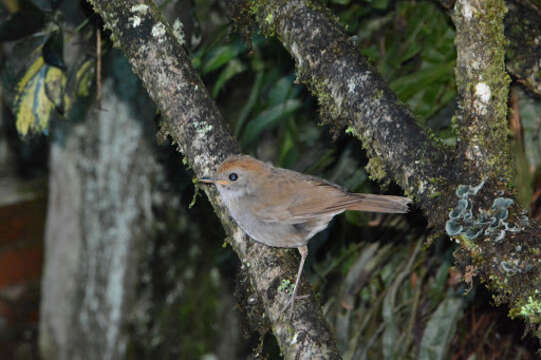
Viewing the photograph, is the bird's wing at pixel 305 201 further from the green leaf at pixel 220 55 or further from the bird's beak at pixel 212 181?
the green leaf at pixel 220 55

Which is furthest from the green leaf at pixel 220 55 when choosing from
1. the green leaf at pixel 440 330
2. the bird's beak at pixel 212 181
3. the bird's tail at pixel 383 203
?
the green leaf at pixel 440 330

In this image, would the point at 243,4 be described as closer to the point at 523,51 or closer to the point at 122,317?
the point at 523,51

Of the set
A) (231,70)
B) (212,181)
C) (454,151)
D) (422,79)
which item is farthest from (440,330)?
(231,70)

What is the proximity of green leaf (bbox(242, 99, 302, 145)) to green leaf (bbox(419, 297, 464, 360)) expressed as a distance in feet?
4.60

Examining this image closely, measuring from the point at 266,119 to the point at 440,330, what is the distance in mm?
1535

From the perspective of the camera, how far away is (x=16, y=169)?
695 cm

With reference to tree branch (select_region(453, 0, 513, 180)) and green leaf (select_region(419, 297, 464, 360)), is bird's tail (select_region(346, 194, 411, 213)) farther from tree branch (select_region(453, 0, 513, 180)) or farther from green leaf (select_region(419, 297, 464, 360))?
green leaf (select_region(419, 297, 464, 360))

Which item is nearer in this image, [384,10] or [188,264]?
[384,10]

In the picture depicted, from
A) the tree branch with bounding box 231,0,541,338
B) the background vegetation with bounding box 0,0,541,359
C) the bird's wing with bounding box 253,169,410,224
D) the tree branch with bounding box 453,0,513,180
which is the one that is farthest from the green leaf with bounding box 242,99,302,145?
the tree branch with bounding box 453,0,513,180

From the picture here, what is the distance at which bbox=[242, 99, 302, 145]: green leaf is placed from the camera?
3.63 metres

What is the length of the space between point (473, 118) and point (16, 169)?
5.97 m

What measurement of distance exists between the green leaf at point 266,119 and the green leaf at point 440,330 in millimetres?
1402

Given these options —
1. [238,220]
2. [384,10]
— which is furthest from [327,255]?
[384,10]

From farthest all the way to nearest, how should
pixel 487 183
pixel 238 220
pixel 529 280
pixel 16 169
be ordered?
1. pixel 16 169
2. pixel 238 220
3. pixel 487 183
4. pixel 529 280
